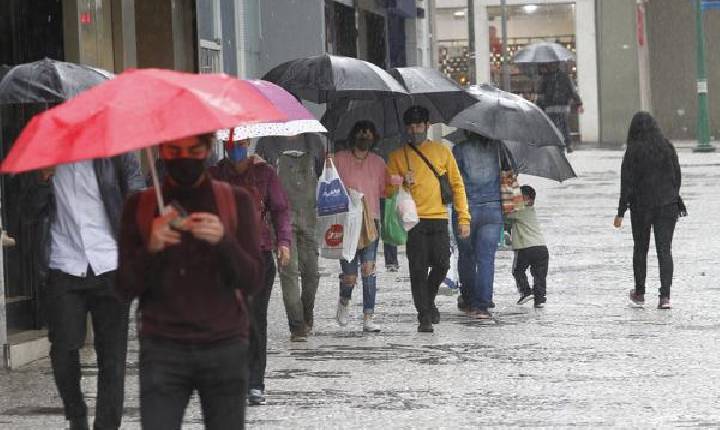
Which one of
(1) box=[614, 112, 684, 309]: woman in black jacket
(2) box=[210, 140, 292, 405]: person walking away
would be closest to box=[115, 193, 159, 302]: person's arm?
(2) box=[210, 140, 292, 405]: person walking away

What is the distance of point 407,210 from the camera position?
41.6 feet

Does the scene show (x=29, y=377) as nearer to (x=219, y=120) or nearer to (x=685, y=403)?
(x=685, y=403)

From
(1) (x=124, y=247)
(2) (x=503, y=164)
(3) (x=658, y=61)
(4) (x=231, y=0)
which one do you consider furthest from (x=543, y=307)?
(3) (x=658, y=61)

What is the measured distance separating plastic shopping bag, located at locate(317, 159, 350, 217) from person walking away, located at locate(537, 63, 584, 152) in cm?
2475

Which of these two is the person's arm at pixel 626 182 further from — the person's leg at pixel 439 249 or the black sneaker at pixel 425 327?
the black sneaker at pixel 425 327

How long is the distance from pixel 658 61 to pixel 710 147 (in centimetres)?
1003

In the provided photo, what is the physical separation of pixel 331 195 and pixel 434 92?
4.84 feet

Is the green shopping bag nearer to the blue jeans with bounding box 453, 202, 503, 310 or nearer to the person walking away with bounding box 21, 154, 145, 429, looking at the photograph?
the blue jeans with bounding box 453, 202, 503, 310

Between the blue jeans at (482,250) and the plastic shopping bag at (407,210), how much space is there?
3.65 ft

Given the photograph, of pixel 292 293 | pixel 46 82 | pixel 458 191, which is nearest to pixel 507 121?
pixel 458 191

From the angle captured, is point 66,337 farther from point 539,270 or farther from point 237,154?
point 539,270

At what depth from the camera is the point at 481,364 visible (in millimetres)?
11203

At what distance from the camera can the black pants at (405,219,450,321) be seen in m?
12.9

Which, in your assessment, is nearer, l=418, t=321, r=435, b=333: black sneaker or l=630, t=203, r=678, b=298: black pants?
l=418, t=321, r=435, b=333: black sneaker
